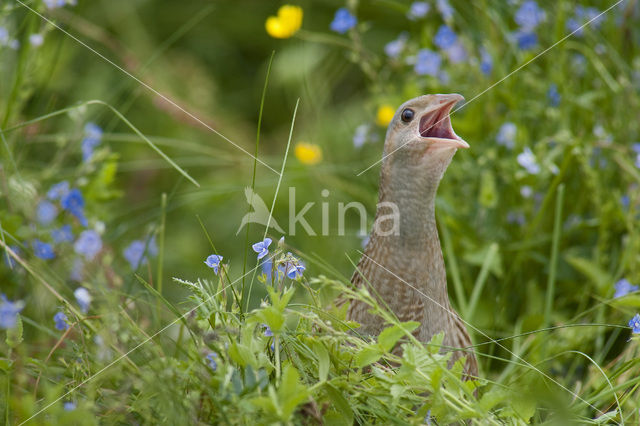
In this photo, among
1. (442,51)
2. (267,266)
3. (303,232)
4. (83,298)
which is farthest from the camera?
(303,232)

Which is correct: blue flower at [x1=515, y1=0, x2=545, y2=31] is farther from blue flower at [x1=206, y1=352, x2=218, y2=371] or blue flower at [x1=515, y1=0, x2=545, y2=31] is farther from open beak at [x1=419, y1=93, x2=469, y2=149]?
blue flower at [x1=206, y1=352, x2=218, y2=371]

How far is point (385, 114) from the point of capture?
310cm

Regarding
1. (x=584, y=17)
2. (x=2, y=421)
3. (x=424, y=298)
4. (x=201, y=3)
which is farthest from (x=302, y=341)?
(x=201, y=3)

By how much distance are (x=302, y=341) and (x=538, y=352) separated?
1.06 meters

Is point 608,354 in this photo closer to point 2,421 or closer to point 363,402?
→ point 363,402

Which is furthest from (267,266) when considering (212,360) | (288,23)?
(288,23)

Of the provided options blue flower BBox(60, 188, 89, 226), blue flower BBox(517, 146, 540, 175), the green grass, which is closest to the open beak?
the green grass

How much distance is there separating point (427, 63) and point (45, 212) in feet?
5.05

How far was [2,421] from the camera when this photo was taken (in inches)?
63.6

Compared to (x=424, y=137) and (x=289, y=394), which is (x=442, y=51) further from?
(x=289, y=394)

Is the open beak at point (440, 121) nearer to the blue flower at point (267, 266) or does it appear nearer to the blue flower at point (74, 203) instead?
the blue flower at point (267, 266)

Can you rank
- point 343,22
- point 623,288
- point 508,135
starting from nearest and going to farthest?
point 623,288
point 508,135
point 343,22

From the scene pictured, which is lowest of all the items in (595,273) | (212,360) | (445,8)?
(595,273)

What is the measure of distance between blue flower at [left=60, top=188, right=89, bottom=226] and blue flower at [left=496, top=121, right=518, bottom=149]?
4.91 ft
